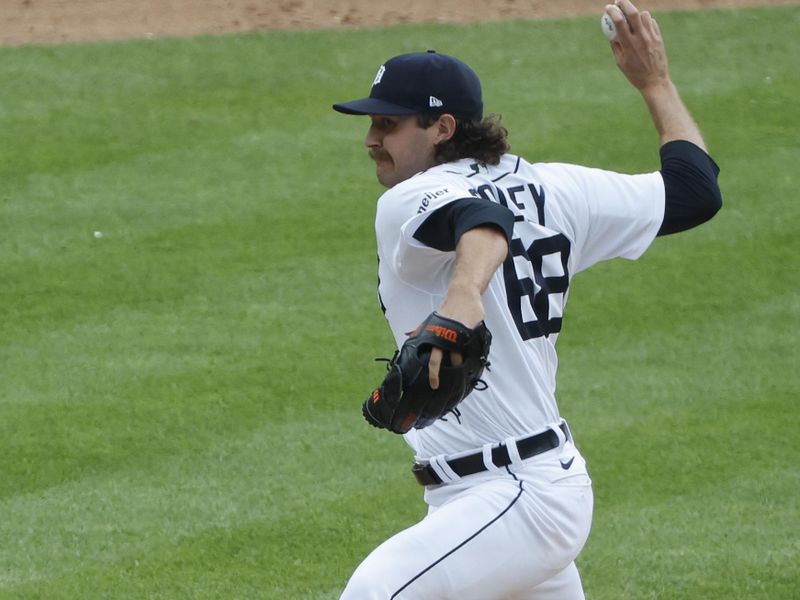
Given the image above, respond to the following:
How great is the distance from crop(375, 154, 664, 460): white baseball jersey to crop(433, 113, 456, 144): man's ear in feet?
0.24

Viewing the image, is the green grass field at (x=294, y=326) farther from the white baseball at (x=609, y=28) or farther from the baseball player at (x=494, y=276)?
the white baseball at (x=609, y=28)

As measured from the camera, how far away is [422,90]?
340 centimetres

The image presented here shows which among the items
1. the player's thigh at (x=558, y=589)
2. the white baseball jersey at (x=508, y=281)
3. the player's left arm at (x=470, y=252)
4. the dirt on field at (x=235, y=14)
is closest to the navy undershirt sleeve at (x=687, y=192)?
the white baseball jersey at (x=508, y=281)

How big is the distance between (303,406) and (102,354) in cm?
123

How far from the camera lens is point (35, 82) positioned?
11.1 m

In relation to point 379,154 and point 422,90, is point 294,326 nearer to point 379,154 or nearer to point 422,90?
point 379,154

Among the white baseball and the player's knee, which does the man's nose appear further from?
the player's knee

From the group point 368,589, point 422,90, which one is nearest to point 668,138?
point 422,90

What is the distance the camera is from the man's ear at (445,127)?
3.42 meters

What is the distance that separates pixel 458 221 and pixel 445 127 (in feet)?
1.85

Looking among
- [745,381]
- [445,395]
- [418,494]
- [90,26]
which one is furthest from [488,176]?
[90,26]

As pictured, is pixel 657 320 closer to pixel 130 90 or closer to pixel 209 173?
pixel 209 173

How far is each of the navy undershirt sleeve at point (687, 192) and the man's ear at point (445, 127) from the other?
598 millimetres

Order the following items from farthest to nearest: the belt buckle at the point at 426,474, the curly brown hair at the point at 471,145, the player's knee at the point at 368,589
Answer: the curly brown hair at the point at 471,145
the belt buckle at the point at 426,474
the player's knee at the point at 368,589
